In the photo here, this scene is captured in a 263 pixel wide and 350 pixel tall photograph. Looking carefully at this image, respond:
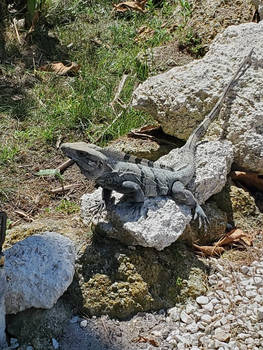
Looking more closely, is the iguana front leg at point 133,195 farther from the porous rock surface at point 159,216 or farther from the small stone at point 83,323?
the small stone at point 83,323

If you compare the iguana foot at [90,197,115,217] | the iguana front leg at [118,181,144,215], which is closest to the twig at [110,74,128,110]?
the iguana foot at [90,197,115,217]

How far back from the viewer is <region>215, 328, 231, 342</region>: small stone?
121 inches

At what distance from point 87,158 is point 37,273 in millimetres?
749

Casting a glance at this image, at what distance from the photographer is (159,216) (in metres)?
3.41

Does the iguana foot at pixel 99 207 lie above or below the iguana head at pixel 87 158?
below

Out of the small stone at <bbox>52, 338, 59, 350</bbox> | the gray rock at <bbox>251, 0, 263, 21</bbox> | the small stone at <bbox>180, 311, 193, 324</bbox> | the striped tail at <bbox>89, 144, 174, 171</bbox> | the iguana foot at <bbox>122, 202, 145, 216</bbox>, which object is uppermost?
the gray rock at <bbox>251, 0, 263, 21</bbox>

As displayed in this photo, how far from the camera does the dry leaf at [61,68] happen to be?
609 cm

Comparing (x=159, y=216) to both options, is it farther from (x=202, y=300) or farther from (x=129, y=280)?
(x=202, y=300)

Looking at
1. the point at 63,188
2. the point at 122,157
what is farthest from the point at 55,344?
the point at 63,188

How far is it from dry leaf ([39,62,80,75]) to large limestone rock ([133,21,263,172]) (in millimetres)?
1751

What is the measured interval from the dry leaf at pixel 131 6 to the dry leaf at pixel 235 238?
4.37 meters

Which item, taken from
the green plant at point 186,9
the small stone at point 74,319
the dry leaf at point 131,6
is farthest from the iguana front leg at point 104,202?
the dry leaf at point 131,6

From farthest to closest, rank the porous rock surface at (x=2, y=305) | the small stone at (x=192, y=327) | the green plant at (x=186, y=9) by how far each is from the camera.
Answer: the green plant at (x=186, y=9) < the small stone at (x=192, y=327) < the porous rock surface at (x=2, y=305)

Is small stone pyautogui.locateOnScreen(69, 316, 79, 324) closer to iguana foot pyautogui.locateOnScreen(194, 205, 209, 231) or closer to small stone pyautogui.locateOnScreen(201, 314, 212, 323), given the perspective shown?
small stone pyautogui.locateOnScreen(201, 314, 212, 323)
